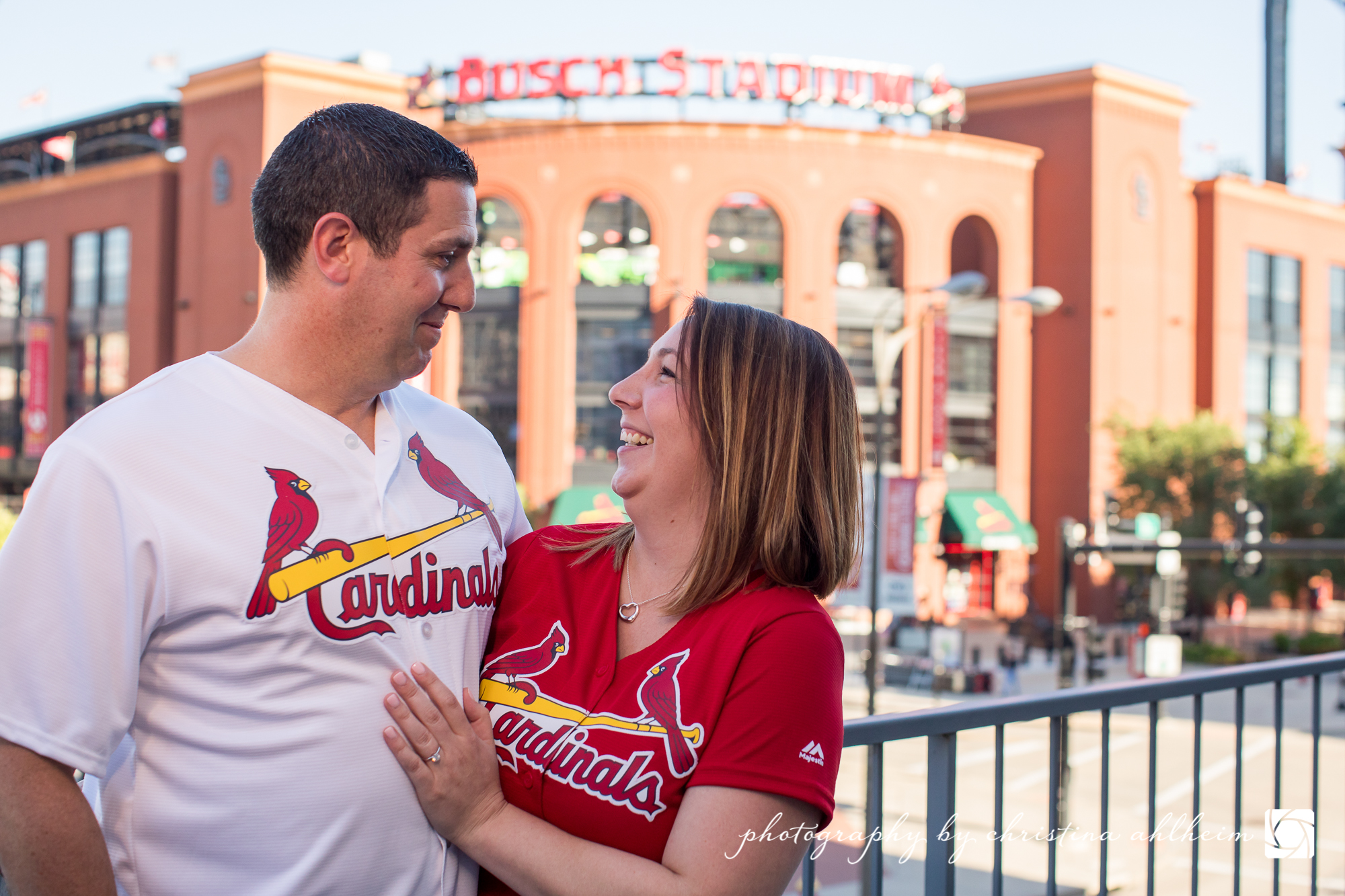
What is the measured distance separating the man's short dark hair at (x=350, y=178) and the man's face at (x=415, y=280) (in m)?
0.02

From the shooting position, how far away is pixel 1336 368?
4312 cm

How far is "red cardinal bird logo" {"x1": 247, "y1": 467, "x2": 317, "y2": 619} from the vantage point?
72.7 inches

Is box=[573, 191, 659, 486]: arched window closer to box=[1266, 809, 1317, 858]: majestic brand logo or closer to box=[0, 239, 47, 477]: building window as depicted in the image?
box=[0, 239, 47, 477]: building window

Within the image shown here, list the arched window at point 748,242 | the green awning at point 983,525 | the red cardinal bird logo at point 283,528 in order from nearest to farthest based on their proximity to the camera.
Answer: the red cardinal bird logo at point 283,528 → the green awning at point 983,525 → the arched window at point 748,242

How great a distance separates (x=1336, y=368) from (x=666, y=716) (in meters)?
49.4

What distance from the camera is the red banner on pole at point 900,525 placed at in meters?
18.8

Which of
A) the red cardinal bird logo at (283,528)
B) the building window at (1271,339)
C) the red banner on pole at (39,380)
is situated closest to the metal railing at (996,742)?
the red cardinal bird logo at (283,528)

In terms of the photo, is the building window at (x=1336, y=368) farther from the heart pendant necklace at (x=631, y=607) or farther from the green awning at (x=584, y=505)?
the heart pendant necklace at (x=631, y=607)

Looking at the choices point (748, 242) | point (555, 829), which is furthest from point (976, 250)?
point (555, 829)

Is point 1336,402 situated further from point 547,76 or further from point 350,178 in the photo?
point 350,178

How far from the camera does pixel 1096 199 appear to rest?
35719 mm

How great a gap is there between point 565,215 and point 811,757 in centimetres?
3292

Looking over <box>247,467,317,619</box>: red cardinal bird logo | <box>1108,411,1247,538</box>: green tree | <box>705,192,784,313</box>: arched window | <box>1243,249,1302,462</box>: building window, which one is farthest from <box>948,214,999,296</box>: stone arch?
<box>247,467,317,619</box>: red cardinal bird logo

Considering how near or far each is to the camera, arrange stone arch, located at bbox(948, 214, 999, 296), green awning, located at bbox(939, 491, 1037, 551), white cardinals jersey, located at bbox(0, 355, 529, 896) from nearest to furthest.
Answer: white cardinals jersey, located at bbox(0, 355, 529, 896) < green awning, located at bbox(939, 491, 1037, 551) < stone arch, located at bbox(948, 214, 999, 296)
